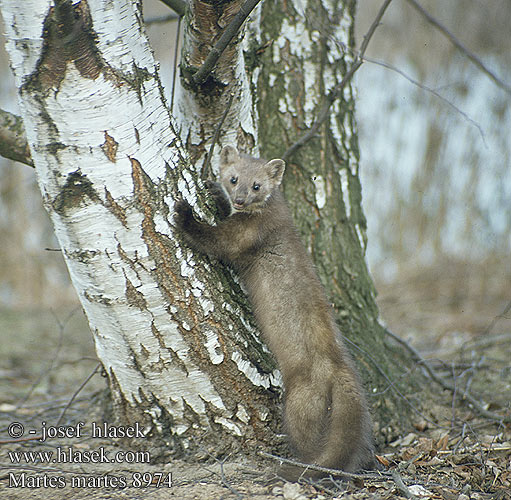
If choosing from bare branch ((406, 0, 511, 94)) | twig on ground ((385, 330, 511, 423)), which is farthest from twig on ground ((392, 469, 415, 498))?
bare branch ((406, 0, 511, 94))

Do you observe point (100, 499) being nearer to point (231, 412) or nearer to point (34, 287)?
point (231, 412)

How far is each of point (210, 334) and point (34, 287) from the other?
25.6 feet

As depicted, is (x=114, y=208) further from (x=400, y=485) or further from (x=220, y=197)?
(x=400, y=485)

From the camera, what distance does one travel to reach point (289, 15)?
436 centimetres

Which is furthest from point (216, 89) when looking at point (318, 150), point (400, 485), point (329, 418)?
point (400, 485)

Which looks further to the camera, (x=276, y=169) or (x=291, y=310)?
(x=276, y=169)

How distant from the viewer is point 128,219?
296cm

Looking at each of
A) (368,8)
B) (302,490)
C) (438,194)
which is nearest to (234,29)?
(302,490)

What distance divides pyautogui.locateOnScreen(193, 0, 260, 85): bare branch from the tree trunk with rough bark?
15 centimetres

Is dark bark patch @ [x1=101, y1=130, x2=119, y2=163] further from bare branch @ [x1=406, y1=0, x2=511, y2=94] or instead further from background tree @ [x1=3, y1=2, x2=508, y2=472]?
bare branch @ [x1=406, y1=0, x2=511, y2=94]

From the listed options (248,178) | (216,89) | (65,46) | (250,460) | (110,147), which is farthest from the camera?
(248,178)

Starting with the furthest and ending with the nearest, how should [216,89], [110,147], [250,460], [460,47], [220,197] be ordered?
[460,47], [220,197], [216,89], [250,460], [110,147]

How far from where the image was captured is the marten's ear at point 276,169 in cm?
407

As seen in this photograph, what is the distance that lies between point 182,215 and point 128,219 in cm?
33
